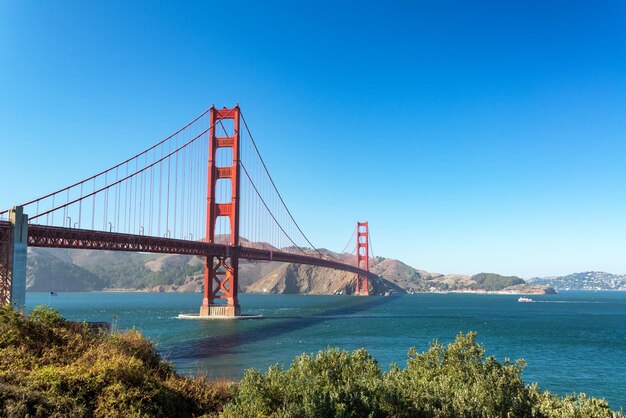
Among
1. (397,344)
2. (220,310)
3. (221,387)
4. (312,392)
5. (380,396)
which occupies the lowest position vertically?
(397,344)

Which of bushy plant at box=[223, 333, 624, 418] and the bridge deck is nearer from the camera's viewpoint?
bushy plant at box=[223, 333, 624, 418]

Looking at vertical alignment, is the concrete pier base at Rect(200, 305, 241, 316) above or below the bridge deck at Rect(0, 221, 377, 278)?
below

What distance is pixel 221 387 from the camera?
18438 millimetres

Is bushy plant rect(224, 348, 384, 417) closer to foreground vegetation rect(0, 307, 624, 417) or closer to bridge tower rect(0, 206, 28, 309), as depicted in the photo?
foreground vegetation rect(0, 307, 624, 417)

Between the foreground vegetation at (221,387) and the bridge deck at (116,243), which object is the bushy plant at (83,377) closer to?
the foreground vegetation at (221,387)

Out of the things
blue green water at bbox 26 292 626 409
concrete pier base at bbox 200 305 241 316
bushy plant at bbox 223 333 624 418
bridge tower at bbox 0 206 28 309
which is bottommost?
blue green water at bbox 26 292 626 409

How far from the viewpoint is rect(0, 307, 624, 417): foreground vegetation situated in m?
13.8

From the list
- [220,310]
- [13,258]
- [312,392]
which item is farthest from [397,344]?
[312,392]

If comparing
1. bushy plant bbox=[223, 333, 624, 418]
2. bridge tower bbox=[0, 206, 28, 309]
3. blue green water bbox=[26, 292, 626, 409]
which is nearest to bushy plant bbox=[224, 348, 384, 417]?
bushy plant bbox=[223, 333, 624, 418]

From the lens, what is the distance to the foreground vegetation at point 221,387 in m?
13.8

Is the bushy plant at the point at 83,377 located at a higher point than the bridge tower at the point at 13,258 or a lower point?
lower

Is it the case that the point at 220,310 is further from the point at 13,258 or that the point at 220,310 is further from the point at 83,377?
the point at 83,377

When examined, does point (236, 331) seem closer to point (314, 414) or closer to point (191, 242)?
point (191, 242)

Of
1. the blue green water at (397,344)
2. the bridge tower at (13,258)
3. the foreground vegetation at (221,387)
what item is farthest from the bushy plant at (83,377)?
the bridge tower at (13,258)
